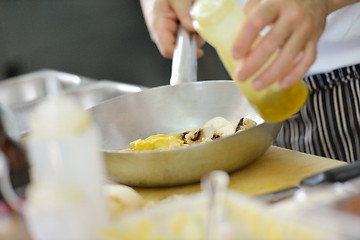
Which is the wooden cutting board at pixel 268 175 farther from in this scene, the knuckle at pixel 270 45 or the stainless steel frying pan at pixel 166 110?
the knuckle at pixel 270 45

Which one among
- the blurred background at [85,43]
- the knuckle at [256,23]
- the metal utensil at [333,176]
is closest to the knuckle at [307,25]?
the knuckle at [256,23]

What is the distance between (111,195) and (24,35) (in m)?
3.12

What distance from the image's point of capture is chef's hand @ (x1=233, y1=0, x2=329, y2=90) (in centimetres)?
103

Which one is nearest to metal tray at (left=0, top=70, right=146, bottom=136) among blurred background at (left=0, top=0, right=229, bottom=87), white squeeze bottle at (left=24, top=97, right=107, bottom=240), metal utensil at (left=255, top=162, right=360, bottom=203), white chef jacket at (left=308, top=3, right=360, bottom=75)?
white chef jacket at (left=308, top=3, right=360, bottom=75)

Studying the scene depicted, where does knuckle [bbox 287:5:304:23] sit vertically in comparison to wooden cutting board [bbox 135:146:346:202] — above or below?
above

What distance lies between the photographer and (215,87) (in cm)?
154

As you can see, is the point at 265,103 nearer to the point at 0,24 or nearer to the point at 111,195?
the point at 111,195

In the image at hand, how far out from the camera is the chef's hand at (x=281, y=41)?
3.38 feet

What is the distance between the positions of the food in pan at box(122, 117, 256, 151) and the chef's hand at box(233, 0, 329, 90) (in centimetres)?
27

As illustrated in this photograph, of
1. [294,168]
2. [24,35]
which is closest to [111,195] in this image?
[294,168]

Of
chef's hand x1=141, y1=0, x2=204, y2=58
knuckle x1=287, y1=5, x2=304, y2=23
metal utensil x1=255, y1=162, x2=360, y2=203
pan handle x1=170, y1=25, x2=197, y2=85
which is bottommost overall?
metal utensil x1=255, y1=162, x2=360, y2=203

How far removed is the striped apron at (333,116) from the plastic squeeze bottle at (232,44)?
0.53 meters

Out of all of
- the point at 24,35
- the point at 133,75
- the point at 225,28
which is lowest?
the point at 133,75

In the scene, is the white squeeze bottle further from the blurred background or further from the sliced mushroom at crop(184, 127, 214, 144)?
the blurred background
